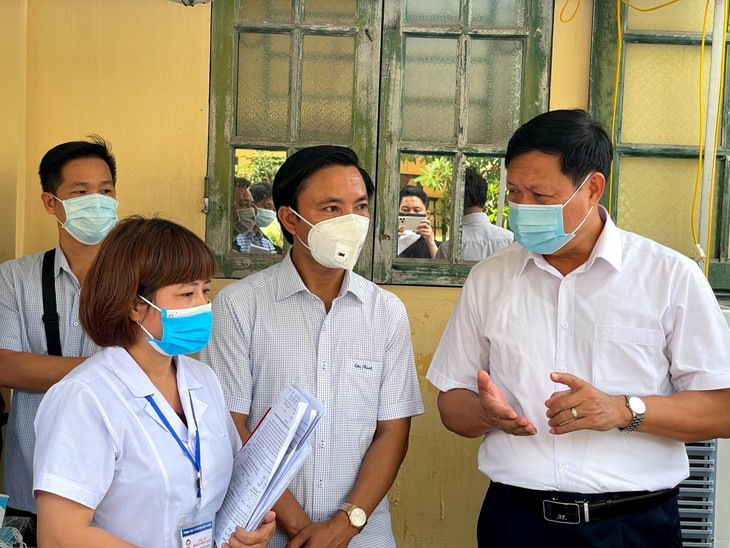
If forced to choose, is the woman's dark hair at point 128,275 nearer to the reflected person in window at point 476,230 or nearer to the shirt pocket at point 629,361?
the shirt pocket at point 629,361

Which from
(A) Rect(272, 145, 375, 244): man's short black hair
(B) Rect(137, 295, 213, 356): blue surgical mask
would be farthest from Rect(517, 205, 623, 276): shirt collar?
(B) Rect(137, 295, 213, 356): blue surgical mask

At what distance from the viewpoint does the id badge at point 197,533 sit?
1.93m

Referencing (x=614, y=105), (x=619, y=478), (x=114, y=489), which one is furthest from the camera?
(x=614, y=105)

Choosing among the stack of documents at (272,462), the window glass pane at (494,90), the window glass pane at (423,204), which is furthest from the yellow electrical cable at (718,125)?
the stack of documents at (272,462)

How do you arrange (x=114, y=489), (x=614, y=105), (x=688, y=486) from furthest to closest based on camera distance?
(x=614, y=105)
(x=688, y=486)
(x=114, y=489)

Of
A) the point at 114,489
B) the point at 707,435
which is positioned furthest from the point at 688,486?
the point at 114,489

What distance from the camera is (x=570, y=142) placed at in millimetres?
2281

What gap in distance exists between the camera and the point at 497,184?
11.5 ft

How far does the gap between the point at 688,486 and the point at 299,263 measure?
1.56 m

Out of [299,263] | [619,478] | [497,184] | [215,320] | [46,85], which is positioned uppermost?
[46,85]

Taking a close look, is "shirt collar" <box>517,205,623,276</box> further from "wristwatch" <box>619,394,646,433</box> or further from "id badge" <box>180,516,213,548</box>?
"id badge" <box>180,516,213,548</box>

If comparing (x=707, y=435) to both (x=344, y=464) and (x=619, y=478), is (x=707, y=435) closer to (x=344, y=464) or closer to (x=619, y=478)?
(x=619, y=478)

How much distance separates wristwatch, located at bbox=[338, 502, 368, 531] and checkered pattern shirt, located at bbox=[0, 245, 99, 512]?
3.25 ft

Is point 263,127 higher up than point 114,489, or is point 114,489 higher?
point 263,127
